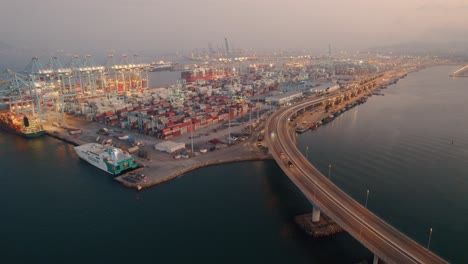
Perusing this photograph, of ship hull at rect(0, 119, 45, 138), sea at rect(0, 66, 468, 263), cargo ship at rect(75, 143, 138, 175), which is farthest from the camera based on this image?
ship hull at rect(0, 119, 45, 138)

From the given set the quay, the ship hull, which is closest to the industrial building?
the quay

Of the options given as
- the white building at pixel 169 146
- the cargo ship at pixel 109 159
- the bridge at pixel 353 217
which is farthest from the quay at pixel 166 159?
the bridge at pixel 353 217

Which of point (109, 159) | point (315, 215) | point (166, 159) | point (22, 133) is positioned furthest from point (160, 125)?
point (315, 215)

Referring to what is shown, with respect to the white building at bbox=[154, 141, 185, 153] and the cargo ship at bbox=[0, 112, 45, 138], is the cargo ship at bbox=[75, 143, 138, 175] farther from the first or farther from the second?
the cargo ship at bbox=[0, 112, 45, 138]

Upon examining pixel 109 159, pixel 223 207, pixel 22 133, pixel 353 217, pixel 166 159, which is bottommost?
pixel 223 207

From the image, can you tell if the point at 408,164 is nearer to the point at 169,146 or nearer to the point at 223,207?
the point at 223,207

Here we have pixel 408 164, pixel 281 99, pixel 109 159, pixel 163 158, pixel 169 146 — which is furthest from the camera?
pixel 281 99
